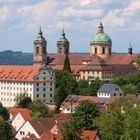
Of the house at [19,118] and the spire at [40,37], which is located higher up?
the spire at [40,37]

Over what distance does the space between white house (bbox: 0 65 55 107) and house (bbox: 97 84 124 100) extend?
9.28 meters

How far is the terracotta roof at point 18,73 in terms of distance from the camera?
103m

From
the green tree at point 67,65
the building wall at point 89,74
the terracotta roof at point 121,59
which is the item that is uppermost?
the terracotta roof at point 121,59

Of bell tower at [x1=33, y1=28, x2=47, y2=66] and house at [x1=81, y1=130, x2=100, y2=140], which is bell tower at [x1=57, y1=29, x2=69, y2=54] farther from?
house at [x1=81, y1=130, x2=100, y2=140]

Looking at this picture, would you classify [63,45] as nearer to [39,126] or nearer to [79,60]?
[79,60]

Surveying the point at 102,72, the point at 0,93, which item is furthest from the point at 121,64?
the point at 0,93

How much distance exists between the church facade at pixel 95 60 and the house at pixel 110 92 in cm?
1886

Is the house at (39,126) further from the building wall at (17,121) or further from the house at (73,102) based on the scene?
the house at (73,102)

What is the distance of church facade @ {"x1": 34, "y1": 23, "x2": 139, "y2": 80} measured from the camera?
118562 mm

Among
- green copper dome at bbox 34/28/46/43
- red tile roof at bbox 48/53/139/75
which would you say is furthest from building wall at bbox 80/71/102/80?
green copper dome at bbox 34/28/46/43

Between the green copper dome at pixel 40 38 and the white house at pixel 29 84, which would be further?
the green copper dome at pixel 40 38

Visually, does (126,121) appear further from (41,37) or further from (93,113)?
(41,37)

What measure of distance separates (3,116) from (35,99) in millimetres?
25375

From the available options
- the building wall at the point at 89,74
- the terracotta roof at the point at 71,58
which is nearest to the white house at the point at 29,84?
the building wall at the point at 89,74
